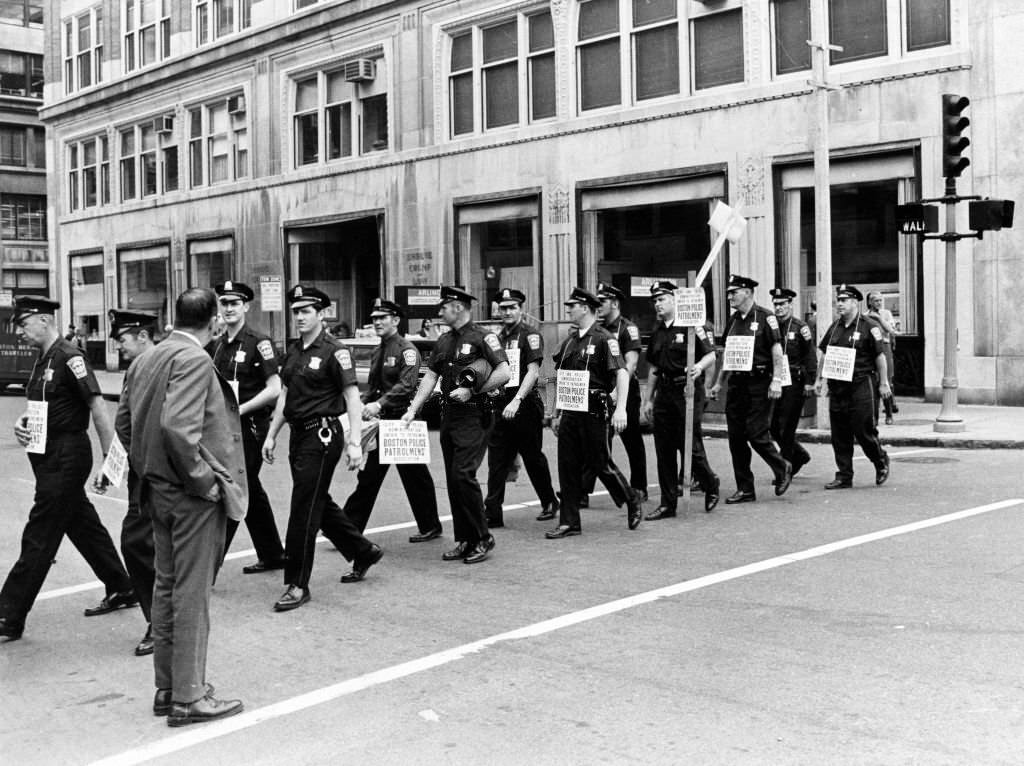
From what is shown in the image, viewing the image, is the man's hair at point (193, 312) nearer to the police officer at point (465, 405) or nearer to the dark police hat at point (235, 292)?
the dark police hat at point (235, 292)

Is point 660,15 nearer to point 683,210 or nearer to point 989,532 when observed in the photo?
point 683,210

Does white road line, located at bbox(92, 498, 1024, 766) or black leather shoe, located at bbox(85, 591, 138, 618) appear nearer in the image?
white road line, located at bbox(92, 498, 1024, 766)

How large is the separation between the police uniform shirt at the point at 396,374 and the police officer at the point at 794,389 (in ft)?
12.9

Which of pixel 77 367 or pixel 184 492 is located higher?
pixel 77 367

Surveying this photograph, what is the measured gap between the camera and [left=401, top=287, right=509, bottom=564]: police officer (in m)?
8.80

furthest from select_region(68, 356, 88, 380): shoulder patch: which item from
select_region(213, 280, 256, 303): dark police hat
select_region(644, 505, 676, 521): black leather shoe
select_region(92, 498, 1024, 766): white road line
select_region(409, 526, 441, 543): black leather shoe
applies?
select_region(644, 505, 676, 521): black leather shoe

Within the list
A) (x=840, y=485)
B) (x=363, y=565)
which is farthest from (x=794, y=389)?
(x=363, y=565)

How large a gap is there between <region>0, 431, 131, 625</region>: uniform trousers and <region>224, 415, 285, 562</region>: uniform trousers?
1465 millimetres

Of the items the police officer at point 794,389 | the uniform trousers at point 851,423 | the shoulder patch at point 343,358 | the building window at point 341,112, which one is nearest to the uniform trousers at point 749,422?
the police officer at point 794,389

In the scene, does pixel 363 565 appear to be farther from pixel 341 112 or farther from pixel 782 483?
pixel 341 112

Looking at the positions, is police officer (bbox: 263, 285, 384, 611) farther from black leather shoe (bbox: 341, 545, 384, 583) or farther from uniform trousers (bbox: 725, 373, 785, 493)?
uniform trousers (bbox: 725, 373, 785, 493)

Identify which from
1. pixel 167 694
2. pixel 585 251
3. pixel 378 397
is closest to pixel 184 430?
pixel 167 694

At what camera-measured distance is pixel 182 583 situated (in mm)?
5426

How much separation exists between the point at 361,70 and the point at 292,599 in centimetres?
2484
